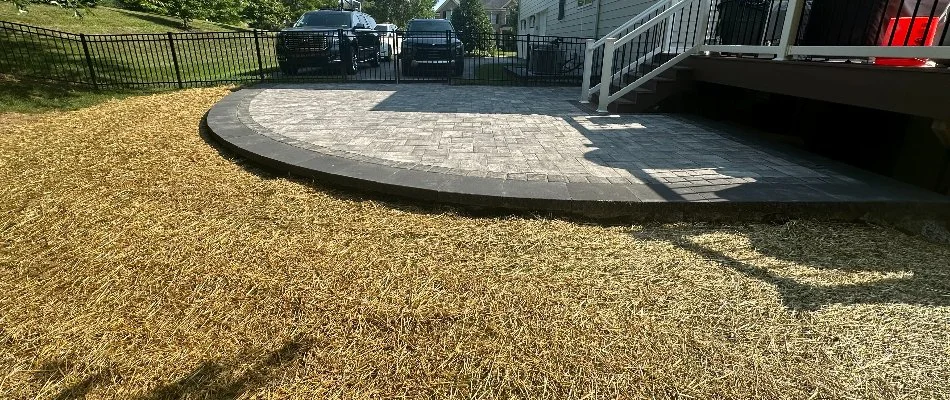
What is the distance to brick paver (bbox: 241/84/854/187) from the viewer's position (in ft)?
14.2

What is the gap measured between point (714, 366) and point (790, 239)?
187cm

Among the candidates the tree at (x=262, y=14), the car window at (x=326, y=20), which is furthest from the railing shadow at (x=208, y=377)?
the tree at (x=262, y=14)

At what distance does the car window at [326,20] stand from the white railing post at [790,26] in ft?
39.0

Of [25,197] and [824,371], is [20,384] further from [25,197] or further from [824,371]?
[824,371]

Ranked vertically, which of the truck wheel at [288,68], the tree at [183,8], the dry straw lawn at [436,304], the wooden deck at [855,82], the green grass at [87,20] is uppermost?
the tree at [183,8]

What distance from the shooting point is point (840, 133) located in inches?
200

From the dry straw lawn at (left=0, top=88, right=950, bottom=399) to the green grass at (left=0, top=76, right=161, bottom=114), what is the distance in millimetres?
5505

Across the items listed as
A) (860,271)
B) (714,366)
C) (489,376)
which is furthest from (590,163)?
(489,376)

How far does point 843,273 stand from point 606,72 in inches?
231

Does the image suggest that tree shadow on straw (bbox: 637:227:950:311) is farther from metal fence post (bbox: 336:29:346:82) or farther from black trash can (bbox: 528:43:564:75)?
black trash can (bbox: 528:43:564:75)

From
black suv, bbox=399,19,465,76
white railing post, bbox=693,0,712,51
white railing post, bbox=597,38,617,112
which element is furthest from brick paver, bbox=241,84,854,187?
black suv, bbox=399,19,465,76

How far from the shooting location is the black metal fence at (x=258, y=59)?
9781 millimetres

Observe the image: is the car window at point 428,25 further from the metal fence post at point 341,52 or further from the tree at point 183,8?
the tree at point 183,8

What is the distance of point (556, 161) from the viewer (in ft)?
15.4
